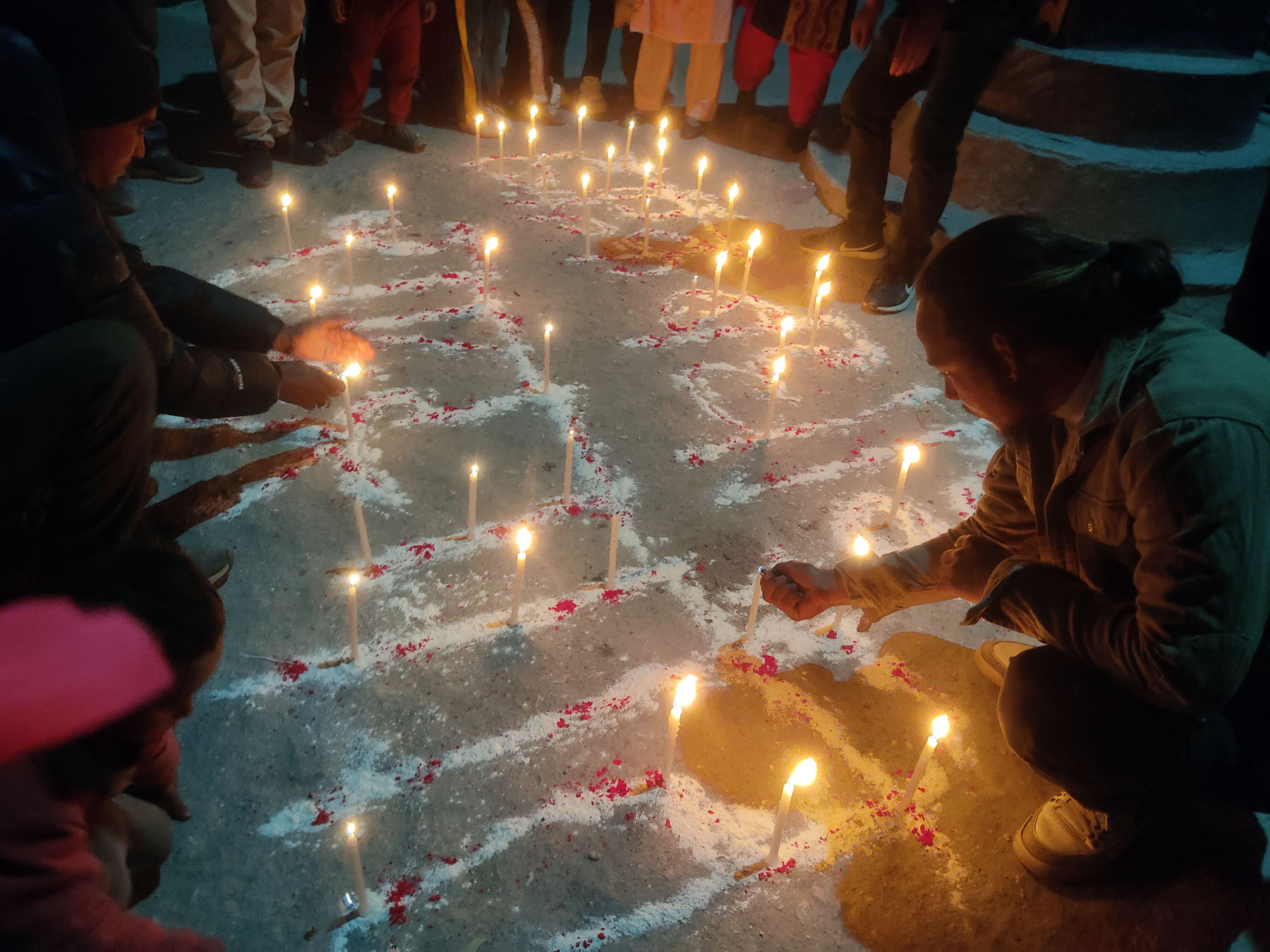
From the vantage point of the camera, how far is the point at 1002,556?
2.56m

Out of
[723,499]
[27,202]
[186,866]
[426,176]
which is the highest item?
[27,202]

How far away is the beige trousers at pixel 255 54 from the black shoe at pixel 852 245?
389 cm

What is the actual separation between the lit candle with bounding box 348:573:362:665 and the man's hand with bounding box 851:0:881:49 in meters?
4.18

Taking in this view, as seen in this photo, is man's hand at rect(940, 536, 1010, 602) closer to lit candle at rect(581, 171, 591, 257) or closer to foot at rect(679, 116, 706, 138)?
lit candle at rect(581, 171, 591, 257)

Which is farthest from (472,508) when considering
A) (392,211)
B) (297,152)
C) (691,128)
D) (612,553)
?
(691,128)

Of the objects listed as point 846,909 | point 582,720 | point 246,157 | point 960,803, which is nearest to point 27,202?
point 582,720

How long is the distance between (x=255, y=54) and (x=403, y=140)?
1135mm

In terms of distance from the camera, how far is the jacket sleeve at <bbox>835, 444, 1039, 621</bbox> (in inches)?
97.7

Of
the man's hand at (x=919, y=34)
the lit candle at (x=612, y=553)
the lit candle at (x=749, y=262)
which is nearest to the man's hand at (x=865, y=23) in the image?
the man's hand at (x=919, y=34)

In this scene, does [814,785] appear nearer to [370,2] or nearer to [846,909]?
[846,909]

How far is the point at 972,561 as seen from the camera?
2.57m

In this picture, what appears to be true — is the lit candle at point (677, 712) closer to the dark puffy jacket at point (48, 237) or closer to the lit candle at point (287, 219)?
the dark puffy jacket at point (48, 237)

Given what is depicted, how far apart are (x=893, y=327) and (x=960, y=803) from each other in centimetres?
315

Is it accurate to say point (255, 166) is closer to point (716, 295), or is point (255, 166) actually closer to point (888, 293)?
point (716, 295)
